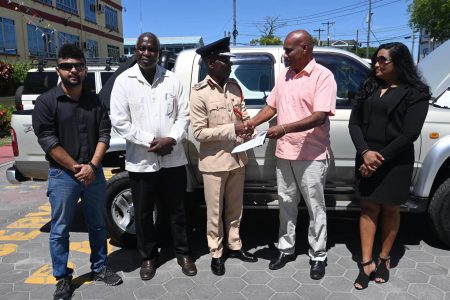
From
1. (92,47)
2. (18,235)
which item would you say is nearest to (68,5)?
(92,47)

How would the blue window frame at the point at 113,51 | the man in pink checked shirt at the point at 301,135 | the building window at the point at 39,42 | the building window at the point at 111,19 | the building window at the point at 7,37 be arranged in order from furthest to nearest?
the blue window frame at the point at 113,51, the building window at the point at 111,19, the building window at the point at 39,42, the building window at the point at 7,37, the man in pink checked shirt at the point at 301,135

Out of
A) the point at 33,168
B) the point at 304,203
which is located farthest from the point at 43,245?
the point at 304,203

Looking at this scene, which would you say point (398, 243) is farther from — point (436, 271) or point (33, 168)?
point (33, 168)

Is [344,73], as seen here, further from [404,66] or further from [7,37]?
[7,37]

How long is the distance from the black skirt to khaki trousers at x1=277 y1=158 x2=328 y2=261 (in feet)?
1.34

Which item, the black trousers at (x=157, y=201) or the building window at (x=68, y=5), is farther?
the building window at (x=68, y=5)

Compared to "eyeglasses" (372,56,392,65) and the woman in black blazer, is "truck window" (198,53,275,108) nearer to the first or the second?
the woman in black blazer

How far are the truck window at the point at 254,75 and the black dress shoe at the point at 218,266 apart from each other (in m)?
1.42

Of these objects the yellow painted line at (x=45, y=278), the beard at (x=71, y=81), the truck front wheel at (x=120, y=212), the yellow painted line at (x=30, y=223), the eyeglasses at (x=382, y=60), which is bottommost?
the yellow painted line at (x=30, y=223)

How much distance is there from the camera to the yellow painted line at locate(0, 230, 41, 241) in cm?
431

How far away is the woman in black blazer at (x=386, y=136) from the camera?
114 inches

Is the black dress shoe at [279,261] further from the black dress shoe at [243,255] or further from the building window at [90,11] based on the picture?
the building window at [90,11]

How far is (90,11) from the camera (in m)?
32.5

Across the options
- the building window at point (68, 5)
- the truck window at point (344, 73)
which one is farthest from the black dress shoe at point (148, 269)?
the building window at point (68, 5)
